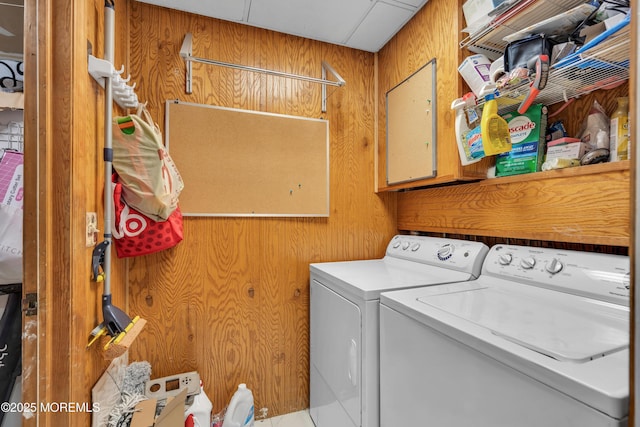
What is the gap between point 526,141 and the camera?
1.33 meters

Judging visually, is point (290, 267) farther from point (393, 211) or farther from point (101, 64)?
point (101, 64)

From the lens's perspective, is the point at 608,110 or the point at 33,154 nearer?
the point at 33,154

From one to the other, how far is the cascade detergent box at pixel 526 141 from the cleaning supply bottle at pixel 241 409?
1.87 metres

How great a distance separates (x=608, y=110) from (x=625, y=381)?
1084 mm

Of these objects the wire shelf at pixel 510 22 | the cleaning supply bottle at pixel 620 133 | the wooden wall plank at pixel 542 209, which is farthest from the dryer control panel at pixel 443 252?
the wire shelf at pixel 510 22

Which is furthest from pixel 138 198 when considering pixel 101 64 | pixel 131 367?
pixel 131 367

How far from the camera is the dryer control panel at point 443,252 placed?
4.74 ft

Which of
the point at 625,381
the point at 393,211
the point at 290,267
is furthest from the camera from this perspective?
the point at 393,211

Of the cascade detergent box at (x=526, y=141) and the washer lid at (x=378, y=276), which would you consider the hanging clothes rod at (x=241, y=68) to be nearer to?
the cascade detergent box at (x=526, y=141)

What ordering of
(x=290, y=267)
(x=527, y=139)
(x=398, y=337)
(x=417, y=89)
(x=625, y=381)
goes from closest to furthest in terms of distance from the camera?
(x=625, y=381), (x=398, y=337), (x=527, y=139), (x=417, y=89), (x=290, y=267)

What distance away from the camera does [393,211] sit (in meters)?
2.25

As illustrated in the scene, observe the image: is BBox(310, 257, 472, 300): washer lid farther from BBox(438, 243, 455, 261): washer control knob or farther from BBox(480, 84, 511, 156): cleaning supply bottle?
BBox(480, 84, 511, 156): cleaning supply bottle

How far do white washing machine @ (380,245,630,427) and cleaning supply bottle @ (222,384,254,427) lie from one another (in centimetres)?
91

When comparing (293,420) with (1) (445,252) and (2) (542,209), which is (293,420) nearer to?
(1) (445,252)
